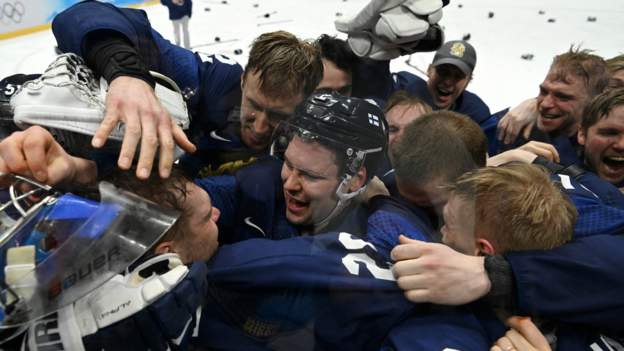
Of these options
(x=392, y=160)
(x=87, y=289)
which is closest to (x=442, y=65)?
(x=392, y=160)

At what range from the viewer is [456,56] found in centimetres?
146

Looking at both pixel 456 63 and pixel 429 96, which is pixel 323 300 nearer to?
pixel 429 96

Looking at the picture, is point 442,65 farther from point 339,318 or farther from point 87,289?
point 87,289

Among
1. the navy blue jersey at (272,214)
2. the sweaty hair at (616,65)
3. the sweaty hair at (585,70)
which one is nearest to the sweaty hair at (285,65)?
the navy blue jersey at (272,214)

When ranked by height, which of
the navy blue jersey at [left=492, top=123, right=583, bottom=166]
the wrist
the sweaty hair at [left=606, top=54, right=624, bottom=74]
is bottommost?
the navy blue jersey at [left=492, top=123, right=583, bottom=166]

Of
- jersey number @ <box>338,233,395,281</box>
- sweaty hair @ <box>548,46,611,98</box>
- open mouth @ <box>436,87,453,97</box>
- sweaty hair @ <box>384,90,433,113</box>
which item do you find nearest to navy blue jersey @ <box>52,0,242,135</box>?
sweaty hair @ <box>384,90,433,113</box>

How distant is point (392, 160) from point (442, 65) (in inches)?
35.5

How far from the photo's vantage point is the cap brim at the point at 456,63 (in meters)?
1.40

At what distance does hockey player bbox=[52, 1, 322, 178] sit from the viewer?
0.55 m

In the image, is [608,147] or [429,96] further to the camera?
[429,96]

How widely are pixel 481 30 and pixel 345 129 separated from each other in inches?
119

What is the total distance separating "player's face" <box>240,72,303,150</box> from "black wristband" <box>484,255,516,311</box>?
0.32m

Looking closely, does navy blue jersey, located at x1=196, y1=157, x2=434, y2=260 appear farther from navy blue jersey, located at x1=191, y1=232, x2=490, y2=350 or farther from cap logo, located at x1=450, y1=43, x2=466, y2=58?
cap logo, located at x1=450, y1=43, x2=466, y2=58

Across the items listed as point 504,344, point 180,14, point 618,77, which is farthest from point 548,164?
point 180,14
